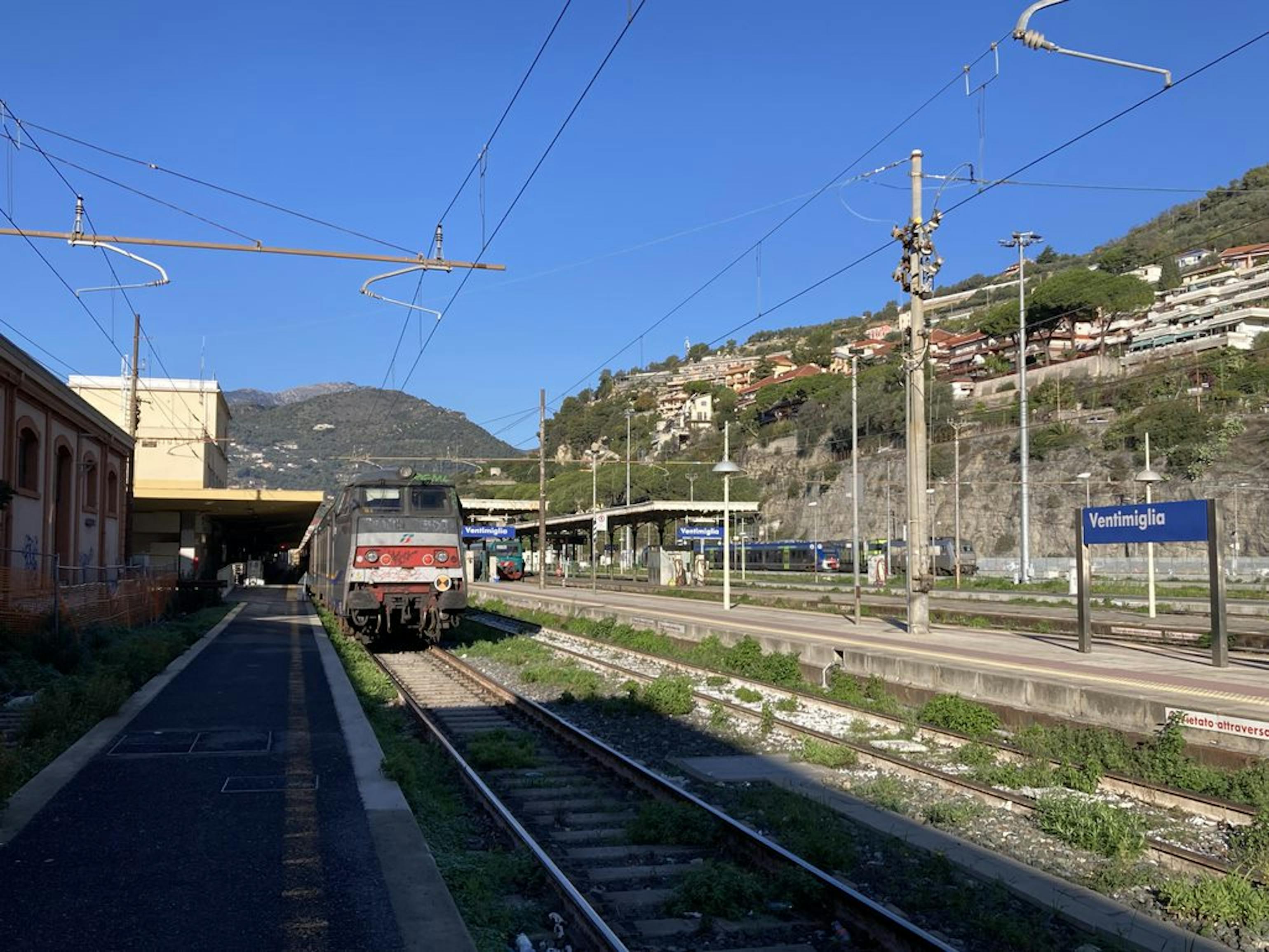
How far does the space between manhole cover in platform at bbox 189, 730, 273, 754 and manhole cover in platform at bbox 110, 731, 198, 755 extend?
95mm

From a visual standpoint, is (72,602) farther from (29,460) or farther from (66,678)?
(29,460)

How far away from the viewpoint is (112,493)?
124ft

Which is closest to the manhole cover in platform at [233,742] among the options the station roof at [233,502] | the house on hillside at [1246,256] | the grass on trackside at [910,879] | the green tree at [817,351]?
the grass on trackside at [910,879]

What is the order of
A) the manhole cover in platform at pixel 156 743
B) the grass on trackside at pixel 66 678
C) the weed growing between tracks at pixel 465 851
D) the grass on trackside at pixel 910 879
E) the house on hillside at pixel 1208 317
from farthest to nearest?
the house on hillside at pixel 1208 317
the manhole cover in platform at pixel 156 743
the grass on trackside at pixel 66 678
the weed growing between tracks at pixel 465 851
the grass on trackside at pixel 910 879

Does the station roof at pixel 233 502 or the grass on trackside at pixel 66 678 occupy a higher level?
the station roof at pixel 233 502

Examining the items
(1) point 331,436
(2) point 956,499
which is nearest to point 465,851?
(2) point 956,499

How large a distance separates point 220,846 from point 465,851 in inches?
65.2

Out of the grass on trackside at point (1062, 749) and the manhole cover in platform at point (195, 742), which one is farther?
the manhole cover in platform at point (195, 742)

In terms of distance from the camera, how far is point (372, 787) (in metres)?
8.80

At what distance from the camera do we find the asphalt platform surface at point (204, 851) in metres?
5.62

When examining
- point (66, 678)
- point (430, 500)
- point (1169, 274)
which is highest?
point (1169, 274)

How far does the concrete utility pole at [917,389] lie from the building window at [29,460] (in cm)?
2075

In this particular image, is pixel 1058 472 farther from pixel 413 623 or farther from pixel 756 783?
pixel 756 783

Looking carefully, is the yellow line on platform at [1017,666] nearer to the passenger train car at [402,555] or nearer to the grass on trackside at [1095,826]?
the grass on trackside at [1095,826]
